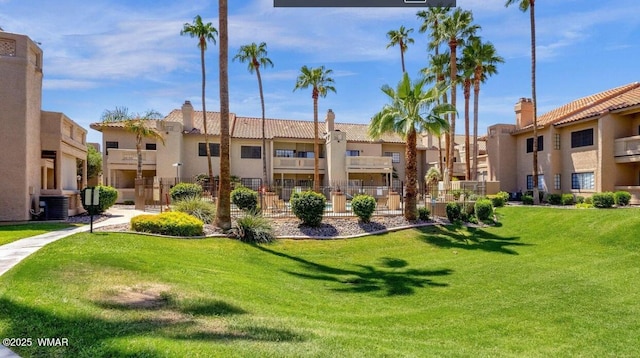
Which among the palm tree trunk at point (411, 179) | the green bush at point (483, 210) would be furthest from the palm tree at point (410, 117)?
the green bush at point (483, 210)

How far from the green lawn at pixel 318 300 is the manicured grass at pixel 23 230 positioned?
259 cm

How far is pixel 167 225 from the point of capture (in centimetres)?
1669

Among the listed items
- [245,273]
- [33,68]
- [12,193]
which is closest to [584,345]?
[245,273]

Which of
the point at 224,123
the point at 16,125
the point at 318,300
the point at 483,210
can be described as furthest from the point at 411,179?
the point at 16,125

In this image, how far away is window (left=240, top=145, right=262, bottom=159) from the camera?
42.1 meters

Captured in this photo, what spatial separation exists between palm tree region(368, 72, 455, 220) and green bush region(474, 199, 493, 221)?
4158mm

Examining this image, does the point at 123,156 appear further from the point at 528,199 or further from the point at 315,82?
the point at 528,199

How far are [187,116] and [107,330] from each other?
1495 inches

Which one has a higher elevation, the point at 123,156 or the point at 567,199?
the point at 123,156

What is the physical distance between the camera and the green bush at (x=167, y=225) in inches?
653

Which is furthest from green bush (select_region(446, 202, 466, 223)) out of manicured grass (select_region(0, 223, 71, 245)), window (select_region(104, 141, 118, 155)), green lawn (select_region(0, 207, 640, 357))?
window (select_region(104, 141, 118, 155))

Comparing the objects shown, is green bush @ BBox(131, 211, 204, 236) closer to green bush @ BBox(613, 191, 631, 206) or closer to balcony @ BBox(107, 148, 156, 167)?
balcony @ BBox(107, 148, 156, 167)

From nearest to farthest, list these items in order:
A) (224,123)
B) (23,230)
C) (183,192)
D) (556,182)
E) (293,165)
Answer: (23,230) → (224,123) → (183,192) → (556,182) → (293,165)

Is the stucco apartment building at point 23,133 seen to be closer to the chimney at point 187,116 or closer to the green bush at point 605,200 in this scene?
the chimney at point 187,116
